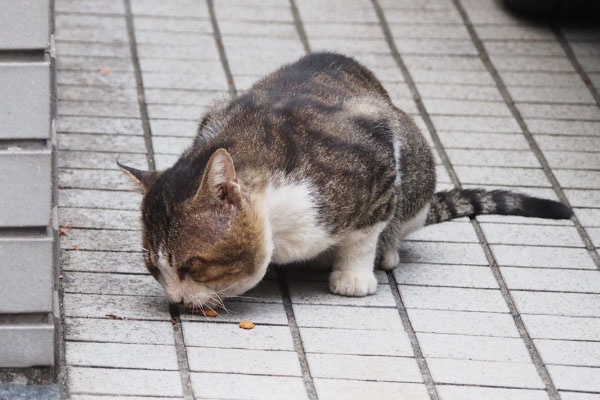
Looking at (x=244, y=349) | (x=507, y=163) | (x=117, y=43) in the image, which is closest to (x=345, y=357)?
(x=244, y=349)

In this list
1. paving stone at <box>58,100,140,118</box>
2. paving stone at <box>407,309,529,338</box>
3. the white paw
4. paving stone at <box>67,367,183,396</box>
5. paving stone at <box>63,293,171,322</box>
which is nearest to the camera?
paving stone at <box>67,367,183,396</box>

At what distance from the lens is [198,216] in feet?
13.2

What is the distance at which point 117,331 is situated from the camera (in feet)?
13.6

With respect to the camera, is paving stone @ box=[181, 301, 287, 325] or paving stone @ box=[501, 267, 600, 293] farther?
paving stone @ box=[501, 267, 600, 293]

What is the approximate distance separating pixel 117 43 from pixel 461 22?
2342mm

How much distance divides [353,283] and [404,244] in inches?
26.5

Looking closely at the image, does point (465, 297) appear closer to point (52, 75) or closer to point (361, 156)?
point (361, 156)

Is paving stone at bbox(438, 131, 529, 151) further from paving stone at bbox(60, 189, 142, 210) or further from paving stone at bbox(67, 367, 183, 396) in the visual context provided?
paving stone at bbox(67, 367, 183, 396)

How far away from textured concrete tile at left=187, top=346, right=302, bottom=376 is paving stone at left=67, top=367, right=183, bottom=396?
130 millimetres

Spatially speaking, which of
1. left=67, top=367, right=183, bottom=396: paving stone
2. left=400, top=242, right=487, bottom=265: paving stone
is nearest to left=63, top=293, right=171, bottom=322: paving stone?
left=67, top=367, right=183, bottom=396: paving stone

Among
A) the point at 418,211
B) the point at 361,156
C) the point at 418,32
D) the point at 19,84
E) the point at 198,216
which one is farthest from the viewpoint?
the point at 418,32

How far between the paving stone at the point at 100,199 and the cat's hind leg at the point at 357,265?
1.06 metres

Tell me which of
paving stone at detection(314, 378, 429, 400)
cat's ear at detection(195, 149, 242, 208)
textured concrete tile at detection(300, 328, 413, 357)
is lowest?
textured concrete tile at detection(300, 328, 413, 357)

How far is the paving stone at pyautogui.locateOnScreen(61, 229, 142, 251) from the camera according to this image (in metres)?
4.77
